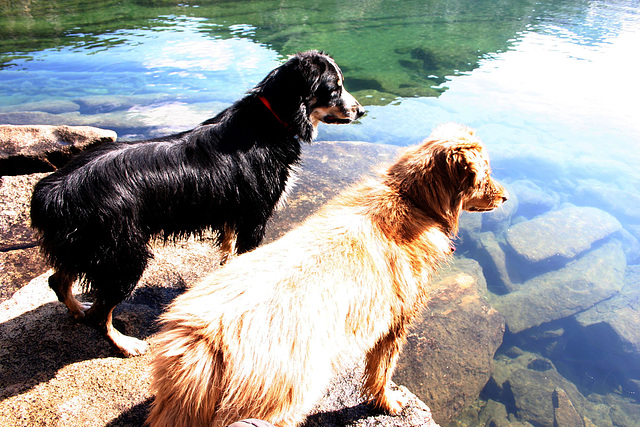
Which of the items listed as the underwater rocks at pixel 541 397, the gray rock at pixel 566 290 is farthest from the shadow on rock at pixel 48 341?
the gray rock at pixel 566 290

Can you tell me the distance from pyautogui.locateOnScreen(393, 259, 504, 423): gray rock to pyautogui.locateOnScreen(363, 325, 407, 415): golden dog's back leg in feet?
4.80

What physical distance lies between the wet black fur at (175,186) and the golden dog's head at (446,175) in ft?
3.79

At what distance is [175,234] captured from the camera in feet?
9.30

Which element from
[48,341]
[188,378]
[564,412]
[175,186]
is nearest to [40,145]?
[48,341]

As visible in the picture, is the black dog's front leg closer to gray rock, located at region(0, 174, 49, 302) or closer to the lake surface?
gray rock, located at region(0, 174, 49, 302)

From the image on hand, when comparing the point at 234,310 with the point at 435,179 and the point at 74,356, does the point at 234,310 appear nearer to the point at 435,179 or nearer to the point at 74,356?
the point at 435,179

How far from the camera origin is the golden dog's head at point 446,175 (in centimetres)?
227

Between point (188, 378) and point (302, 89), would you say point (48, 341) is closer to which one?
point (188, 378)

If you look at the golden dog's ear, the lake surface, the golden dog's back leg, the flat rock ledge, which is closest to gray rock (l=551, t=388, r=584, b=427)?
the lake surface

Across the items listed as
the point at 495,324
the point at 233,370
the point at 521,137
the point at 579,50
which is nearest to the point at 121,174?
the point at 233,370

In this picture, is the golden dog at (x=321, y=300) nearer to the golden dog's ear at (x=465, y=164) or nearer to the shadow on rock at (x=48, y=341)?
the golden dog's ear at (x=465, y=164)

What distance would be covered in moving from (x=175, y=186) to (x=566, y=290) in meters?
7.53

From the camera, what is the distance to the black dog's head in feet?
10.5

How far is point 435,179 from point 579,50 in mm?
17836
